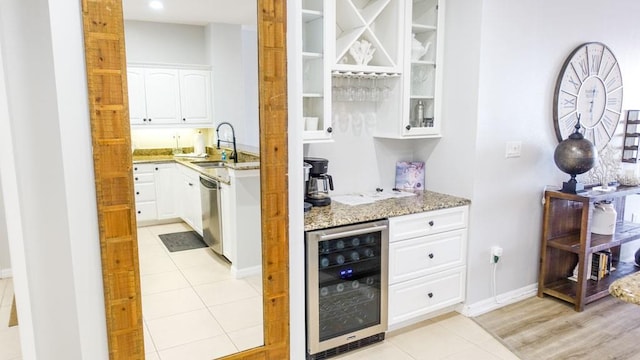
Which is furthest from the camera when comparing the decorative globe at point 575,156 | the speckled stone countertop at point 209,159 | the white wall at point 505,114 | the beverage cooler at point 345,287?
the decorative globe at point 575,156

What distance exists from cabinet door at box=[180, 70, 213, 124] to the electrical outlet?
228 cm

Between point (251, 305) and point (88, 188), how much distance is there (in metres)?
0.97

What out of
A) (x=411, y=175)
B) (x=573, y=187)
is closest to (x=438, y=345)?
(x=411, y=175)

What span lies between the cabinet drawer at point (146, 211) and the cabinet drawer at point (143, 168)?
141 millimetres

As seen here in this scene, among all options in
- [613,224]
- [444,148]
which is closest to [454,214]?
[444,148]

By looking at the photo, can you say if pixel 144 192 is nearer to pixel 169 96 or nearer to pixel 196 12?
pixel 169 96

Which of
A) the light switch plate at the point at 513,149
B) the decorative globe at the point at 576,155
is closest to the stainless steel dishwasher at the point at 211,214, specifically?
the light switch plate at the point at 513,149

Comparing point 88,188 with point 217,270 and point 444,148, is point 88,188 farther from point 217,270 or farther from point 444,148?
point 444,148

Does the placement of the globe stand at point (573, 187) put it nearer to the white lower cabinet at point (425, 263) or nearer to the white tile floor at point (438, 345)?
the white lower cabinet at point (425, 263)

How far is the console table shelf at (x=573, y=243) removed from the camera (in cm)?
312

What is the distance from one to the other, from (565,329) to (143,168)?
2.90 metres

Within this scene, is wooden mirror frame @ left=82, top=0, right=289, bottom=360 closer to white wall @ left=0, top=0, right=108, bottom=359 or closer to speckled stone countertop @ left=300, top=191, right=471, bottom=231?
white wall @ left=0, top=0, right=108, bottom=359

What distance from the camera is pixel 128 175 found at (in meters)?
1.77

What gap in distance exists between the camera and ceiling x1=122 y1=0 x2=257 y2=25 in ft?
5.76
